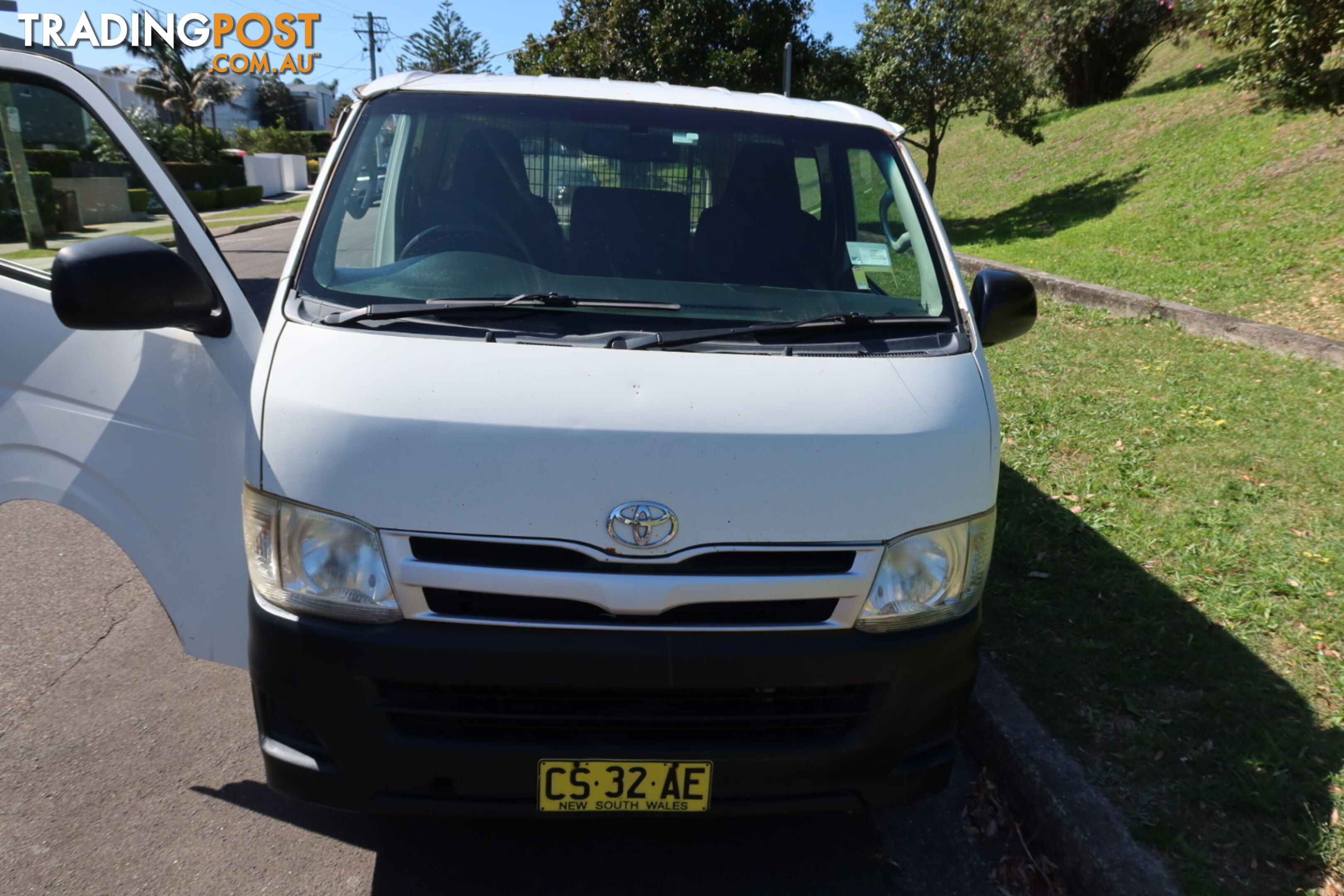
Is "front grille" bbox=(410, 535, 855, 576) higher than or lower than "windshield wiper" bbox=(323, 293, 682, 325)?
lower

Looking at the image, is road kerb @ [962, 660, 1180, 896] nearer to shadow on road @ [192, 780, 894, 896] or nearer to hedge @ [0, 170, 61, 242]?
shadow on road @ [192, 780, 894, 896]

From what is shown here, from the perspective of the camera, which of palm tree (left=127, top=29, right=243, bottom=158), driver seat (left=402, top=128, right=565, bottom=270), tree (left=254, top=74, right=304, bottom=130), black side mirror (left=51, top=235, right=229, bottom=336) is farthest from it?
tree (left=254, top=74, right=304, bottom=130)

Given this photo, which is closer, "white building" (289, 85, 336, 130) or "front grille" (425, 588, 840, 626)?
"front grille" (425, 588, 840, 626)

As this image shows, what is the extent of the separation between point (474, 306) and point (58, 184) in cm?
157

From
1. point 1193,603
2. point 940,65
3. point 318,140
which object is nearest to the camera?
point 1193,603

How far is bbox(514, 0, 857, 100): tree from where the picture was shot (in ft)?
61.4

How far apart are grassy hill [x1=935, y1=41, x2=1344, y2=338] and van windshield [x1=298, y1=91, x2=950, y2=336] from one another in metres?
6.51

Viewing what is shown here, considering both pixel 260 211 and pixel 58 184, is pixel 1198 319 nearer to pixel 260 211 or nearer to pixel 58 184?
pixel 58 184

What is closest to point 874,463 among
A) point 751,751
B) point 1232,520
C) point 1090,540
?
point 751,751

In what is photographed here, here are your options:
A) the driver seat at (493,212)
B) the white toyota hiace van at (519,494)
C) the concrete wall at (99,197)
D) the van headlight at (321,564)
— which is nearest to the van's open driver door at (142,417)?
the white toyota hiace van at (519,494)

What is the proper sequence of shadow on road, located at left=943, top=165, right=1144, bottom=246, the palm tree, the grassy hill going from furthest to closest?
1. the palm tree
2. shadow on road, located at left=943, top=165, right=1144, bottom=246
3. the grassy hill

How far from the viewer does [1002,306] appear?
322cm

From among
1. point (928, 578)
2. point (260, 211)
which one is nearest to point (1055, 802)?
point (928, 578)

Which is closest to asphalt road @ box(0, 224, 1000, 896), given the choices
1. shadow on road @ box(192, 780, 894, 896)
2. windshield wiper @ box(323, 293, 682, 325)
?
shadow on road @ box(192, 780, 894, 896)
